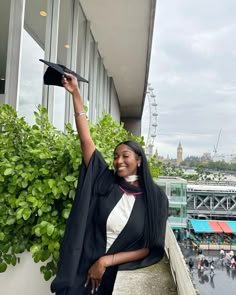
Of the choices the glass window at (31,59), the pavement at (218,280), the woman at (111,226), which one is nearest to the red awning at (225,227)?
the pavement at (218,280)

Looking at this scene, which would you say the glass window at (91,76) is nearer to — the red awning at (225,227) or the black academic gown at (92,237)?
the black academic gown at (92,237)

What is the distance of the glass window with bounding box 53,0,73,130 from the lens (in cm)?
343

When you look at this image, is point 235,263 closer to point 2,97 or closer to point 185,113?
point 2,97

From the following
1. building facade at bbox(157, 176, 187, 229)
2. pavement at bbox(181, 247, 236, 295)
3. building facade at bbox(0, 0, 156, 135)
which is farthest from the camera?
pavement at bbox(181, 247, 236, 295)

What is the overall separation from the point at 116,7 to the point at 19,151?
3928 mm

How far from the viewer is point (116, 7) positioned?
4.38 m

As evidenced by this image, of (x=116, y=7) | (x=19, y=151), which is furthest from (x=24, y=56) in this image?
(x=116, y=7)

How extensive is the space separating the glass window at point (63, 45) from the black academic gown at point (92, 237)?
2.55 meters

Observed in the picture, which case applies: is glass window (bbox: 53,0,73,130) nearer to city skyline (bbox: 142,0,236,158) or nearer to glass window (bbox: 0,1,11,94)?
glass window (bbox: 0,1,11,94)

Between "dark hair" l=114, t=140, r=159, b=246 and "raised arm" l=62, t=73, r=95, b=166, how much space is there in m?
0.16

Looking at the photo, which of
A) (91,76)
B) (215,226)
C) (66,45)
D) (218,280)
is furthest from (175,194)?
(215,226)

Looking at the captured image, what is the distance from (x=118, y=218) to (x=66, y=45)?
346 centimetres

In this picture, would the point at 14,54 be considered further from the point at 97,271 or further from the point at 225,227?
the point at 225,227

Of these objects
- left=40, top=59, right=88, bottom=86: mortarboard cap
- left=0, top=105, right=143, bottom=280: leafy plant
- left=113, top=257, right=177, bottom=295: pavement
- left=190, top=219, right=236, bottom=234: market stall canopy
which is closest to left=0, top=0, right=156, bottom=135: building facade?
left=0, top=105, right=143, bottom=280: leafy plant
